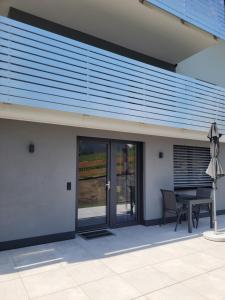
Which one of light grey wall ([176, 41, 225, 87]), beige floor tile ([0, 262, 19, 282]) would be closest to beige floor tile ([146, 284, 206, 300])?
beige floor tile ([0, 262, 19, 282])

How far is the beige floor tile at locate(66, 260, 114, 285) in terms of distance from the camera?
3400 mm

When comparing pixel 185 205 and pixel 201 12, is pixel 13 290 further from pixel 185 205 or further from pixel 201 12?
pixel 201 12

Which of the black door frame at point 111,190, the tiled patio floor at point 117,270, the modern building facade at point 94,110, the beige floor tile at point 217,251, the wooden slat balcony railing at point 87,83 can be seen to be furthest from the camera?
the black door frame at point 111,190

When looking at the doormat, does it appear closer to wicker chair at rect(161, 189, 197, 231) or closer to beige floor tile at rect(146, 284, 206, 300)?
wicker chair at rect(161, 189, 197, 231)

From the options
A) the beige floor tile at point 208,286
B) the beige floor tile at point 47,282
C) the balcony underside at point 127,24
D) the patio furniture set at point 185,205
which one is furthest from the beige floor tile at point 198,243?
the balcony underside at point 127,24

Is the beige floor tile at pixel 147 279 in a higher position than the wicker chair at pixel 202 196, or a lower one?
lower

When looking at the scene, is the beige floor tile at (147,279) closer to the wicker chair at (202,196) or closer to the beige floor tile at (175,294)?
the beige floor tile at (175,294)

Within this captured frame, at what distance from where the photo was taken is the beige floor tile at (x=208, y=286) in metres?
2.94

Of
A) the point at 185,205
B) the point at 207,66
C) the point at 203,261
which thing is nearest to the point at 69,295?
the point at 203,261

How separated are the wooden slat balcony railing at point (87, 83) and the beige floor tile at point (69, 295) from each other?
108 inches

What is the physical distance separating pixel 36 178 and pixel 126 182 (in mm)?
2599

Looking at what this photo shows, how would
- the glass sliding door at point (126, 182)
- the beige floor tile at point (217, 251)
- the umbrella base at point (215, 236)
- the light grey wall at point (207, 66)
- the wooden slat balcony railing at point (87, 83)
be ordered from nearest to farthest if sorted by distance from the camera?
the wooden slat balcony railing at point (87, 83) < the beige floor tile at point (217, 251) < the umbrella base at point (215, 236) < the glass sliding door at point (126, 182) < the light grey wall at point (207, 66)

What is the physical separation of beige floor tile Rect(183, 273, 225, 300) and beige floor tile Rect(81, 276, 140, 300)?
32.3 inches

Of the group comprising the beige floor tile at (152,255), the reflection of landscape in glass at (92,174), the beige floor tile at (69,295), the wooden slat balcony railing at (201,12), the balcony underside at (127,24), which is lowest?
the beige floor tile at (152,255)
